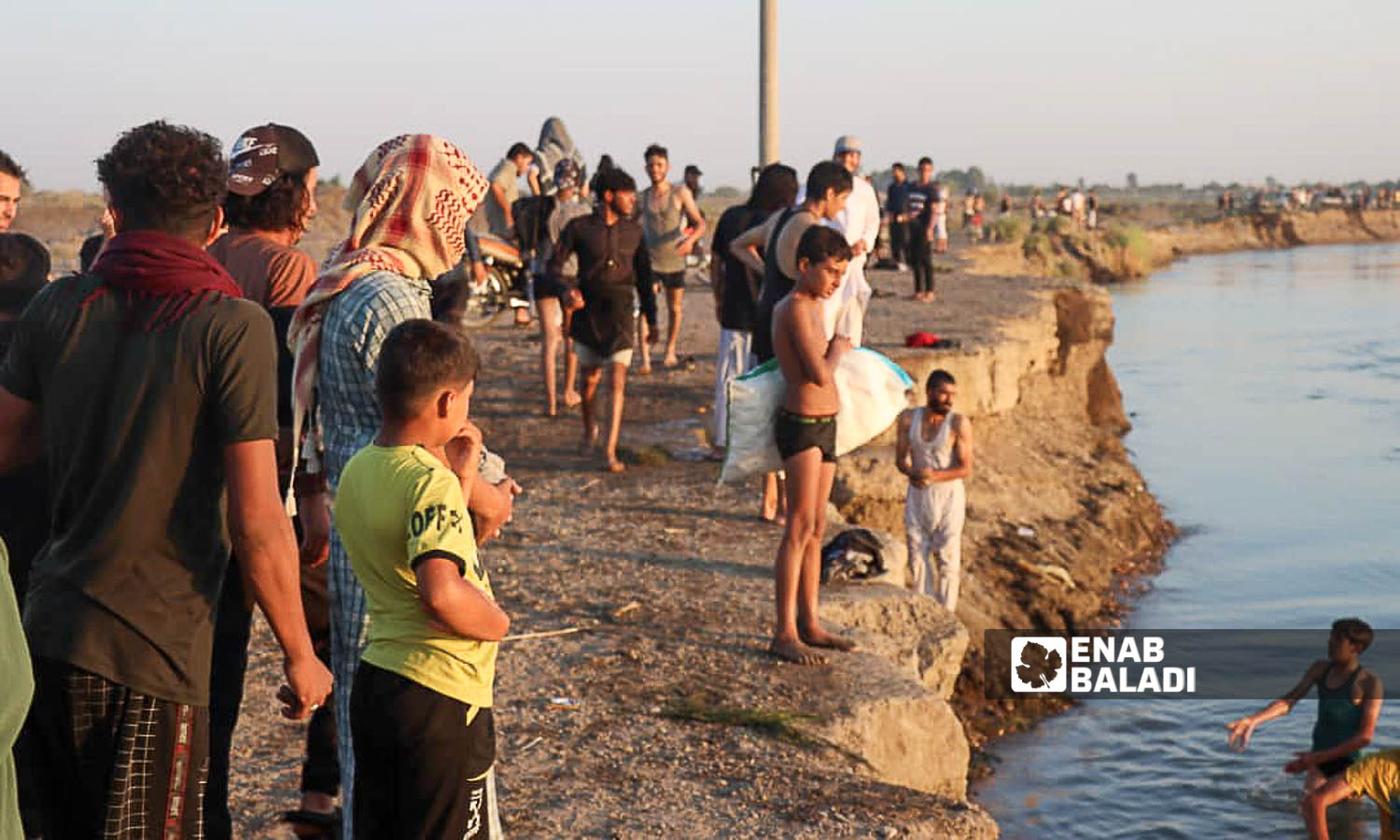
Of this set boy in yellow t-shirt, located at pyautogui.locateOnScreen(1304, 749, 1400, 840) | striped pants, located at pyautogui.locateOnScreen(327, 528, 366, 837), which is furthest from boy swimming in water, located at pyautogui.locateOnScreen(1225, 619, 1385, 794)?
striped pants, located at pyautogui.locateOnScreen(327, 528, 366, 837)

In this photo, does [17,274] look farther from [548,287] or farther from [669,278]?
[669,278]

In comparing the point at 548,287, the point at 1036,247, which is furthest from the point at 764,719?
the point at 1036,247

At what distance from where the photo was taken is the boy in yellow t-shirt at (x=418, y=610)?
343 cm

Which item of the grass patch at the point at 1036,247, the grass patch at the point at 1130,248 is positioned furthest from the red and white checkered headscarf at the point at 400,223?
the grass patch at the point at 1130,248

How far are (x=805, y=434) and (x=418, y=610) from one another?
351 centimetres

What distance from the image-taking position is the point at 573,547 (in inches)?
348

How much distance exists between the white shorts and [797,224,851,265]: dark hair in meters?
4.09

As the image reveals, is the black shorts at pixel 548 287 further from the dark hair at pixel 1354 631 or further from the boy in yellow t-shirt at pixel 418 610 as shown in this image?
the boy in yellow t-shirt at pixel 418 610

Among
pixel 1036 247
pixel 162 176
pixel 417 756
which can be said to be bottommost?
pixel 1036 247

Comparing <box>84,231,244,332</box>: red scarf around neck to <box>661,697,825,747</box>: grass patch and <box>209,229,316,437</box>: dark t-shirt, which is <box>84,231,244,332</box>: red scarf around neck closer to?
<box>209,229,316,437</box>: dark t-shirt

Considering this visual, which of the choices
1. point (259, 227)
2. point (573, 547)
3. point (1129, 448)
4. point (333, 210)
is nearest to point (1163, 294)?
point (333, 210)

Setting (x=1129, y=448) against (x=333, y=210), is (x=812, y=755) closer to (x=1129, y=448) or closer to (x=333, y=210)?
(x=1129, y=448)

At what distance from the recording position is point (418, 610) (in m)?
3.49

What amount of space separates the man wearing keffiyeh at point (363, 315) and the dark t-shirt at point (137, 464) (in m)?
0.56
